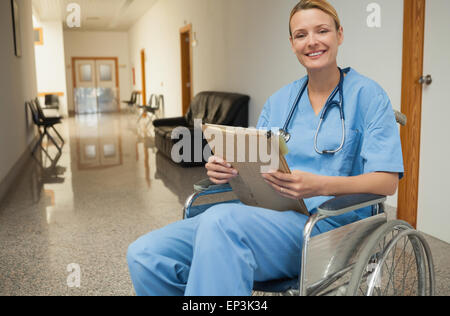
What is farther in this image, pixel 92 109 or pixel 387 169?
pixel 92 109

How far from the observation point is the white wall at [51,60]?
42.9 feet

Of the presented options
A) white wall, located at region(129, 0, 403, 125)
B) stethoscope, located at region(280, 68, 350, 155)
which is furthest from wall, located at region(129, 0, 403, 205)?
stethoscope, located at region(280, 68, 350, 155)

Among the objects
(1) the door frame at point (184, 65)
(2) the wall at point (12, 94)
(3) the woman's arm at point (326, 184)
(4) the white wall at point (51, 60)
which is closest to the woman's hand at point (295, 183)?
(3) the woman's arm at point (326, 184)

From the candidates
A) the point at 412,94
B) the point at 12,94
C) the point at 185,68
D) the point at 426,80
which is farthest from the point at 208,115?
the point at 426,80

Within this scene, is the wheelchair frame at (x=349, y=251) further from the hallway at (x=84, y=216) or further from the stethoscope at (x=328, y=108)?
the hallway at (x=84, y=216)

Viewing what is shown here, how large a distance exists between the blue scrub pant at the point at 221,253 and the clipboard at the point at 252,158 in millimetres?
83

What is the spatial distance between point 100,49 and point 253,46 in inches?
502

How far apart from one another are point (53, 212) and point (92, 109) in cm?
1367

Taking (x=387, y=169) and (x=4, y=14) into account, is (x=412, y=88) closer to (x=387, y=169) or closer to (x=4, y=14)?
(x=387, y=169)

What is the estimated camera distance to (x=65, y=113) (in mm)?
13531

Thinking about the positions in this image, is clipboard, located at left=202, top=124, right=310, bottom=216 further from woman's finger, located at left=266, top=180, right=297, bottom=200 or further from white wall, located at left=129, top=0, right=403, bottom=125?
white wall, located at left=129, top=0, right=403, bottom=125

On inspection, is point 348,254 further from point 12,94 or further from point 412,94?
point 12,94

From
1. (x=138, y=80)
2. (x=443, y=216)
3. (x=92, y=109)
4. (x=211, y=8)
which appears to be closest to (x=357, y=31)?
(x=443, y=216)

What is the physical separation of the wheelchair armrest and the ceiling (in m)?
10.4
